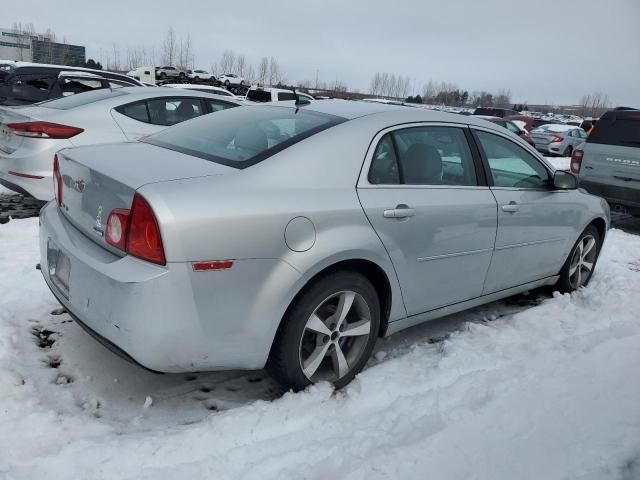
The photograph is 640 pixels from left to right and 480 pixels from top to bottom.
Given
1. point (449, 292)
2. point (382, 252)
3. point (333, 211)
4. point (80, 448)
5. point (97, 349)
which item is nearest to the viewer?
point (80, 448)

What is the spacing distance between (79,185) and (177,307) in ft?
3.23

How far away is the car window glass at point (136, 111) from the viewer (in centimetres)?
611

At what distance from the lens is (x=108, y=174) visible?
256 cm

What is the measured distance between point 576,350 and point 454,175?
1436 mm

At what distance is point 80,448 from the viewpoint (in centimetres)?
231

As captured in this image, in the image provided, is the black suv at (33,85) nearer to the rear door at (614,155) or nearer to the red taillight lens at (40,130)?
the red taillight lens at (40,130)

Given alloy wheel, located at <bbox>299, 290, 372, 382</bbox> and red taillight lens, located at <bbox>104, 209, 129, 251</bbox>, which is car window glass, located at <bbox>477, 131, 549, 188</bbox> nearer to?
alloy wheel, located at <bbox>299, 290, 372, 382</bbox>

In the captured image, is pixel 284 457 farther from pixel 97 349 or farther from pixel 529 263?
pixel 529 263

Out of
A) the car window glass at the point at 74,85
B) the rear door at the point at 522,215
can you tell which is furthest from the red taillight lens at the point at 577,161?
the car window glass at the point at 74,85

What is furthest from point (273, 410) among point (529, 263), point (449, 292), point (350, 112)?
point (529, 263)

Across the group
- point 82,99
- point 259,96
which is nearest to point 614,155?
point 82,99

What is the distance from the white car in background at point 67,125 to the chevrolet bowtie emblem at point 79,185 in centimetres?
298

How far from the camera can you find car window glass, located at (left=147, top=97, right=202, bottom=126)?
20.8 ft

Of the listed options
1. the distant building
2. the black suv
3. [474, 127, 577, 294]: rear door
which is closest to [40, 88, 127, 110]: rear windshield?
the black suv
